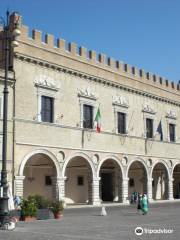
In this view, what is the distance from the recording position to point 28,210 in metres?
19.6

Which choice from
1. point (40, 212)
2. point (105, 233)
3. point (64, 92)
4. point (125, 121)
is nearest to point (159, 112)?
point (125, 121)

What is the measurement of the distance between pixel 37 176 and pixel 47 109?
568 centimetres

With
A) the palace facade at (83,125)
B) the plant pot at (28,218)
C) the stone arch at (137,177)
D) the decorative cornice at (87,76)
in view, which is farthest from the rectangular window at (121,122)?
the plant pot at (28,218)

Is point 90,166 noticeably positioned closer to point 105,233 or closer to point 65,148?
point 65,148

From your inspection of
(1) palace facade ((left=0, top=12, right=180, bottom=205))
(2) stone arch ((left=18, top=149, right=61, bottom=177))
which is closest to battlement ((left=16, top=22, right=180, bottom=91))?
(1) palace facade ((left=0, top=12, right=180, bottom=205))

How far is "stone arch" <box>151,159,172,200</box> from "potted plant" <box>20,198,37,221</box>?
20722 millimetres

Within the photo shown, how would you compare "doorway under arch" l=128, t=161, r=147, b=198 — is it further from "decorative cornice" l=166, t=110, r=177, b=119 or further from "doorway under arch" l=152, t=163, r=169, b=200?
"decorative cornice" l=166, t=110, r=177, b=119

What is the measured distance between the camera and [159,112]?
39281 millimetres

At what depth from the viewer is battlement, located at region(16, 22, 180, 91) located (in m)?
28.5

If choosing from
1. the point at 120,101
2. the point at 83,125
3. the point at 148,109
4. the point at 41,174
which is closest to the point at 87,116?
the point at 83,125

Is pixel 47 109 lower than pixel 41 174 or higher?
higher

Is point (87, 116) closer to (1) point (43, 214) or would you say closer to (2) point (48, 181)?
(2) point (48, 181)

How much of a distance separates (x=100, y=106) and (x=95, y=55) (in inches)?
147

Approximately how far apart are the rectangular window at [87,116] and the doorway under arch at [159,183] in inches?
430
